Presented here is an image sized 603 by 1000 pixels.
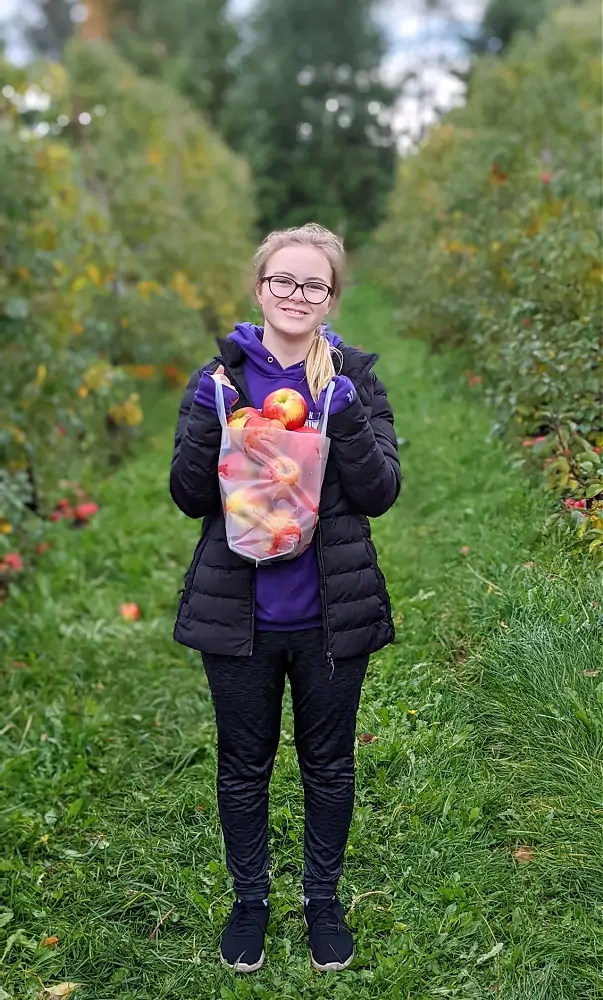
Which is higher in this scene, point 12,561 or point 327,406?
point 327,406

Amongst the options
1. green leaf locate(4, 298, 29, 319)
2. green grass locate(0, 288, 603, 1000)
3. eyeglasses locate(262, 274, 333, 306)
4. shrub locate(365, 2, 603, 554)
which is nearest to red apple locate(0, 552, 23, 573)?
green grass locate(0, 288, 603, 1000)

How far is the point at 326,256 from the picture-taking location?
6.48ft

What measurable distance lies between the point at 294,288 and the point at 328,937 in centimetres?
174

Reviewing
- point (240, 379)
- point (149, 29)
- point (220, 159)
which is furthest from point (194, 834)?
point (149, 29)

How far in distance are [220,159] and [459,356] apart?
11063mm

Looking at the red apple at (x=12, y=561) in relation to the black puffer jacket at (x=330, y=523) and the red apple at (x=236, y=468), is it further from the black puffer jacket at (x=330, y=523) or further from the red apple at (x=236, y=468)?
the red apple at (x=236, y=468)

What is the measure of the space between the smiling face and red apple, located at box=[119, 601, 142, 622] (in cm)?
278

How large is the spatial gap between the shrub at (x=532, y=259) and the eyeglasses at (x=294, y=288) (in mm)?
1495

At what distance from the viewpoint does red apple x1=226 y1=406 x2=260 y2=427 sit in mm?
1870

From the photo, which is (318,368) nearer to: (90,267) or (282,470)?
(282,470)

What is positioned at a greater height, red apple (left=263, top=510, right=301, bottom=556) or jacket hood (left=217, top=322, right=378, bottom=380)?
jacket hood (left=217, top=322, right=378, bottom=380)

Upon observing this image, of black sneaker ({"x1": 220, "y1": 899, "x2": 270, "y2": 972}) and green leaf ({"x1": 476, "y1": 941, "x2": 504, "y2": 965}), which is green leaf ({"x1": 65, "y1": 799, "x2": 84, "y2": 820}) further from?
green leaf ({"x1": 476, "y1": 941, "x2": 504, "y2": 965})

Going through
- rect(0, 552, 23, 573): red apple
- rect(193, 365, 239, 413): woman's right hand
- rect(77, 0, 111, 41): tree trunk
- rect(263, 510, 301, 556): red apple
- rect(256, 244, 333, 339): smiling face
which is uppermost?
rect(77, 0, 111, 41): tree trunk

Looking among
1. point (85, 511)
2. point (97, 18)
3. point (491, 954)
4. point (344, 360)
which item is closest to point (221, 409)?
point (344, 360)
